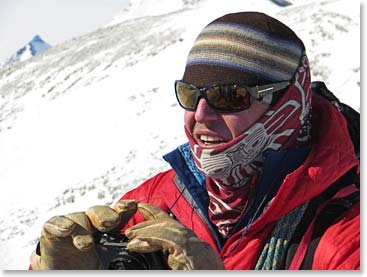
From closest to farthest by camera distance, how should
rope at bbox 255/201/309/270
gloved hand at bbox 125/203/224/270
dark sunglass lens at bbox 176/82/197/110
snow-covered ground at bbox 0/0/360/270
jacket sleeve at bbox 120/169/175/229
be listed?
gloved hand at bbox 125/203/224/270 → rope at bbox 255/201/309/270 → dark sunglass lens at bbox 176/82/197/110 → jacket sleeve at bbox 120/169/175/229 → snow-covered ground at bbox 0/0/360/270

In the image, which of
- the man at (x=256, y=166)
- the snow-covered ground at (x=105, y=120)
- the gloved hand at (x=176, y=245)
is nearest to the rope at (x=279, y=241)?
the man at (x=256, y=166)

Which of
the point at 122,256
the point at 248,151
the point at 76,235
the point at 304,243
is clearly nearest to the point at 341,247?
the point at 304,243

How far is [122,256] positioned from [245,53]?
0.80 meters

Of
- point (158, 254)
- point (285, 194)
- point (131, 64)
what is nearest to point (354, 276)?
point (285, 194)

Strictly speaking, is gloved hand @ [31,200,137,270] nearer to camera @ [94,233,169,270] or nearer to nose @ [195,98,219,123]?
camera @ [94,233,169,270]

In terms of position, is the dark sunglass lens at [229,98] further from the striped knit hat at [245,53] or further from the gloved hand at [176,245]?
the gloved hand at [176,245]

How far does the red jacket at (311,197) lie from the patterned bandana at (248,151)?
0.07m

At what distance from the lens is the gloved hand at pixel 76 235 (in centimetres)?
185

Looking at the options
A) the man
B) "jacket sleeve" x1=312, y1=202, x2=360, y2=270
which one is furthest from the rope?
"jacket sleeve" x1=312, y1=202, x2=360, y2=270

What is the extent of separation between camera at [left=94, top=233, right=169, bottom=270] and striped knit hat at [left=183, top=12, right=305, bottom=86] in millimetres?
621

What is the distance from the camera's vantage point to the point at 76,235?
187 centimetres

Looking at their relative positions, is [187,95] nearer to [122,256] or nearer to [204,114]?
[204,114]

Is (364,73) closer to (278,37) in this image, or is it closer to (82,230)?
(278,37)

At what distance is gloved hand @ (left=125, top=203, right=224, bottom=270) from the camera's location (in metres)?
1.73
